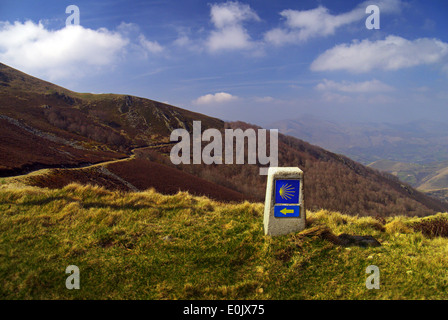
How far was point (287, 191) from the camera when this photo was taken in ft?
23.1

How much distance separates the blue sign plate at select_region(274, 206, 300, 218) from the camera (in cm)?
700

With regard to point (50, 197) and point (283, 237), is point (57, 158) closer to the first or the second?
point (50, 197)

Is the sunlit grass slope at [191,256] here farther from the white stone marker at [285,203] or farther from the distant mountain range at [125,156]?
the distant mountain range at [125,156]

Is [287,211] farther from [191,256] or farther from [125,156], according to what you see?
[125,156]

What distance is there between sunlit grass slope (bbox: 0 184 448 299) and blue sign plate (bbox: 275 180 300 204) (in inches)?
40.9

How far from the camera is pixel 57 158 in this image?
73.1ft

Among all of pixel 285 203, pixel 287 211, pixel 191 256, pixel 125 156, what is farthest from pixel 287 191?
pixel 125 156

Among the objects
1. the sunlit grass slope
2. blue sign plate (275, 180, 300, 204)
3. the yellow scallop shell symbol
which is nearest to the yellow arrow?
blue sign plate (275, 180, 300, 204)

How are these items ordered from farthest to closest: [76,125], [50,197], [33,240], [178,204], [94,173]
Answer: [76,125] → [94,173] → [178,204] → [50,197] → [33,240]

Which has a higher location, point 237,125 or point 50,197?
point 237,125

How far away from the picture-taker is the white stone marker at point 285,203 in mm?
6988

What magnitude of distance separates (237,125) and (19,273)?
97.3 meters

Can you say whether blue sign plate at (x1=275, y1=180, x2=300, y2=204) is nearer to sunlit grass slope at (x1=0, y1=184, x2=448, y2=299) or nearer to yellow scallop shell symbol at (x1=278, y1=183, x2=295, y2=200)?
yellow scallop shell symbol at (x1=278, y1=183, x2=295, y2=200)
